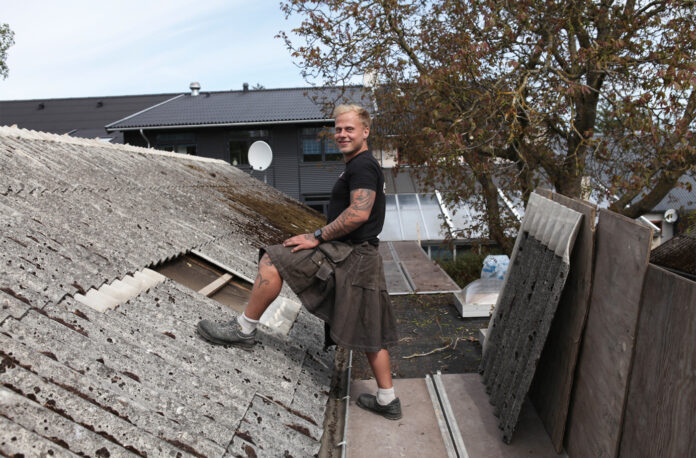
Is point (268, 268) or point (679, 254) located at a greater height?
point (679, 254)

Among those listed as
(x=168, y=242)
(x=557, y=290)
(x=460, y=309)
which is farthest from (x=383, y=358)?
(x=460, y=309)

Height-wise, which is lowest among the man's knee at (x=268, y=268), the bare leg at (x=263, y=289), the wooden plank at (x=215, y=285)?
the wooden plank at (x=215, y=285)

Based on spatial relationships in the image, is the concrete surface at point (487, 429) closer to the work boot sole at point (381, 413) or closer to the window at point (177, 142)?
the work boot sole at point (381, 413)

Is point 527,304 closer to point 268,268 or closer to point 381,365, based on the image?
point 381,365

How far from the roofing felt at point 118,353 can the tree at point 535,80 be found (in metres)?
5.54

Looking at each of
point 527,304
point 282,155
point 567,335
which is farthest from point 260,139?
point 567,335

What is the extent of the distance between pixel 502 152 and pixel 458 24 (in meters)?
2.88

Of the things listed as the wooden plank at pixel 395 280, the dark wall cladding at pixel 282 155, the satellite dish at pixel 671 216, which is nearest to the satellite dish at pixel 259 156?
the wooden plank at pixel 395 280

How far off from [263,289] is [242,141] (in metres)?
21.8

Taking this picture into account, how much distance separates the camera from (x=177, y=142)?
79.3 feet

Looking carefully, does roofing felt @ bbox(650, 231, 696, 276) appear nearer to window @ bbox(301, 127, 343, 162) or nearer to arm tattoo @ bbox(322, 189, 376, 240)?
arm tattoo @ bbox(322, 189, 376, 240)

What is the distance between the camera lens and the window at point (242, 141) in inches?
941

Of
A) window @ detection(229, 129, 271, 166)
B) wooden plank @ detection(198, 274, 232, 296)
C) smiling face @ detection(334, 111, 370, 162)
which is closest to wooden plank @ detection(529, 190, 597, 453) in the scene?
smiling face @ detection(334, 111, 370, 162)

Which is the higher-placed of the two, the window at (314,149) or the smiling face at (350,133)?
the smiling face at (350,133)
